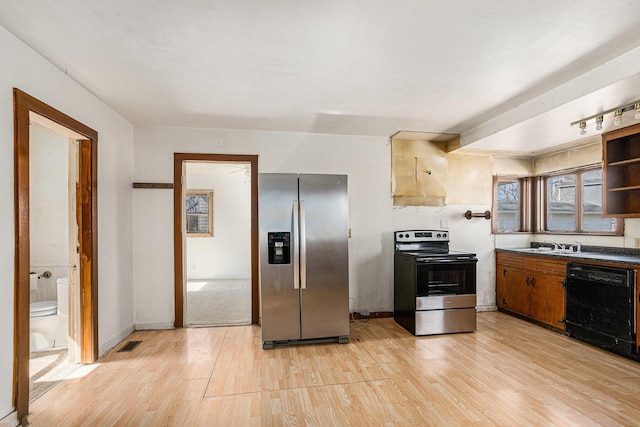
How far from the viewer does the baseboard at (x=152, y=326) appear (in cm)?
381

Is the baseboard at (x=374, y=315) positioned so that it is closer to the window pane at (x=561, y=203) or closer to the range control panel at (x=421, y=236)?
the range control panel at (x=421, y=236)

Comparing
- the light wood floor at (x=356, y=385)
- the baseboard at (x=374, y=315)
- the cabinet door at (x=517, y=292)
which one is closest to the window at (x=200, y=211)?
the light wood floor at (x=356, y=385)

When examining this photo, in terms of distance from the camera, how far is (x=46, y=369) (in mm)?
2785

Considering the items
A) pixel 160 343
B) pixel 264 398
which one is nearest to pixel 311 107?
pixel 264 398

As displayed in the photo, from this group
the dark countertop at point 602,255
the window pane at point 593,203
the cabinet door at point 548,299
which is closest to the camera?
the dark countertop at point 602,255

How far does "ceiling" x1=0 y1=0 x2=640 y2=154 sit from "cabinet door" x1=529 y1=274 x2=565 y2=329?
5.65 ft

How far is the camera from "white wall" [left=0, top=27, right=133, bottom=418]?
6.40ft

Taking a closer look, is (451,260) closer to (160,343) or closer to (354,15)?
(354,15)

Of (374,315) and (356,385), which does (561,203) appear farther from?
(356,385)

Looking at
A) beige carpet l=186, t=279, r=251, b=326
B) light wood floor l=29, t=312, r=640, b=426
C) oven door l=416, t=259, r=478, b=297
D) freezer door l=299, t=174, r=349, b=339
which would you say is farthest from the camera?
beige carpet l=186, t=279, r=251, b=326

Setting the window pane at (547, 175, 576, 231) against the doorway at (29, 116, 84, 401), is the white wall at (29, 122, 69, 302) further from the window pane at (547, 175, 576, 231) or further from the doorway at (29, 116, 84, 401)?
the window pane at (547, 175, 576, 231)

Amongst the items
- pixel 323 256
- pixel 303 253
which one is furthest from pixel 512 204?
pixel 303 253

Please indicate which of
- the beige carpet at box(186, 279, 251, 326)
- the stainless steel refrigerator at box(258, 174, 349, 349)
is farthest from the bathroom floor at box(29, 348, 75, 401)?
the stainless steel refrigerator at box(258, 174, 349, 349)

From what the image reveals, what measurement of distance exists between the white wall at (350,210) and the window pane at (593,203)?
1.14 meters
